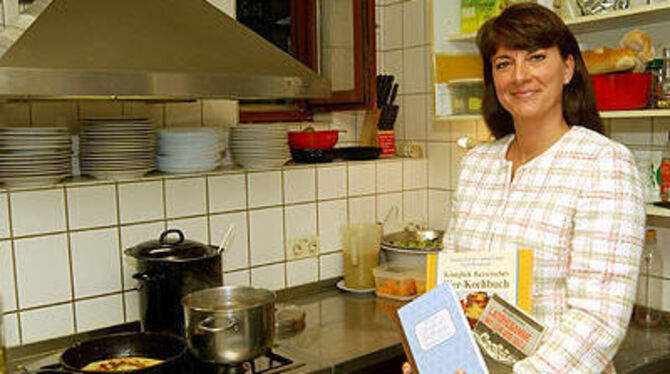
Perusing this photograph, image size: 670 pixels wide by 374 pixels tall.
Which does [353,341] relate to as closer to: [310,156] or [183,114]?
[310,156]

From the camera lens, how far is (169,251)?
1.76 metres

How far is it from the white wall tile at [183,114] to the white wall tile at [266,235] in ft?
1.27

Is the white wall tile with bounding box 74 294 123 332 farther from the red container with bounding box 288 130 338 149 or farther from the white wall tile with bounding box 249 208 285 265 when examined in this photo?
the red container with bounding box 288 130 338 149

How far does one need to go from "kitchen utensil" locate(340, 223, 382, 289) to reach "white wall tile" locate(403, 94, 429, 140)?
0.52 meters

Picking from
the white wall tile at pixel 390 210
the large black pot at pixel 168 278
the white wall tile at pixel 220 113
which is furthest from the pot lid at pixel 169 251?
the white wall tile at pixel 390 210

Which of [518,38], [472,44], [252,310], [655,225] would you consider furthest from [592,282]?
[472,44]

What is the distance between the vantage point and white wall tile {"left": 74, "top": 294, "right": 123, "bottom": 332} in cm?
184

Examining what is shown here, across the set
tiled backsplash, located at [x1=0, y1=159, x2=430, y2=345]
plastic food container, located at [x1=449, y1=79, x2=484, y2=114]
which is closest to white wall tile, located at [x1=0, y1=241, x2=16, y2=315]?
tiled backsplash, located at [x1=0, y1=159, x2=430, y2=345]

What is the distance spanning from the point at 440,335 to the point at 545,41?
62 cm

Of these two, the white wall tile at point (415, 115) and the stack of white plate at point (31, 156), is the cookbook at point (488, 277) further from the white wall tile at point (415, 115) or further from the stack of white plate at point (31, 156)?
the white wall tile at point (415, 115)

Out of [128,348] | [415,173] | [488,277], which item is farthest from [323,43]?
[488,277]

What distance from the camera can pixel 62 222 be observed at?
179 cm

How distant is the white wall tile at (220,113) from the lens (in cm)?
228

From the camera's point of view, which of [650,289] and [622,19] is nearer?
[622,19]
